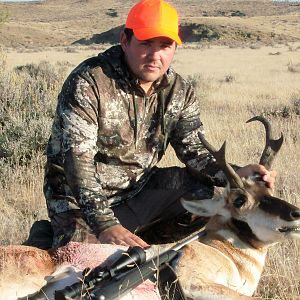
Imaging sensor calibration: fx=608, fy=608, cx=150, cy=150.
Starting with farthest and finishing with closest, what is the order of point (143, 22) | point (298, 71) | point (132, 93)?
point (298, 71) < point (132, 93) < point (143, 22)

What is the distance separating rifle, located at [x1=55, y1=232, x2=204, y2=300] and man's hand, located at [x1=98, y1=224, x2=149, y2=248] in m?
0.20

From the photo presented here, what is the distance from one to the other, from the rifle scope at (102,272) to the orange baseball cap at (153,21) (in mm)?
1663

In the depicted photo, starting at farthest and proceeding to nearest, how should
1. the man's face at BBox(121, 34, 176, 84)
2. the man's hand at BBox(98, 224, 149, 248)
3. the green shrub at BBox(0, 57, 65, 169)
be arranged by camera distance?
the green shrub at BBox(0, 57, 65, 169), the man's face at BBox(121, 34, 176, 84), the man's hand at BBox(98, 224, 149, 248)

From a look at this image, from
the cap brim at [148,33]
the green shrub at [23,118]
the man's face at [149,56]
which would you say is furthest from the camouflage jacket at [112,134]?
the green shrub at [23,118]

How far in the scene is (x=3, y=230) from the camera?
545 centimetres

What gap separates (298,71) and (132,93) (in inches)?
709

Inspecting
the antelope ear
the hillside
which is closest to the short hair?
the antelope ear

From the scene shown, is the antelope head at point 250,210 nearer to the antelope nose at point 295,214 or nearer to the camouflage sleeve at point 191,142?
the antelope nose at point 295,214

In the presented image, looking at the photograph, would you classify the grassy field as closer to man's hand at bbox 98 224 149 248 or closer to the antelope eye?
the antelope eye

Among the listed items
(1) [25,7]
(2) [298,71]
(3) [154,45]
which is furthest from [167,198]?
(1) [25,7]

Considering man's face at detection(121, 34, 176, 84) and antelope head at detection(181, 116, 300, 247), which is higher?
man's face at detection(121, 34, 176, 84)

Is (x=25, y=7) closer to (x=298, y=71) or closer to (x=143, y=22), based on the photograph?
(x=298, y=71)

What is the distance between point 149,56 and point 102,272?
1.86 m

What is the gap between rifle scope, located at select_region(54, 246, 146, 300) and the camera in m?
3.13
